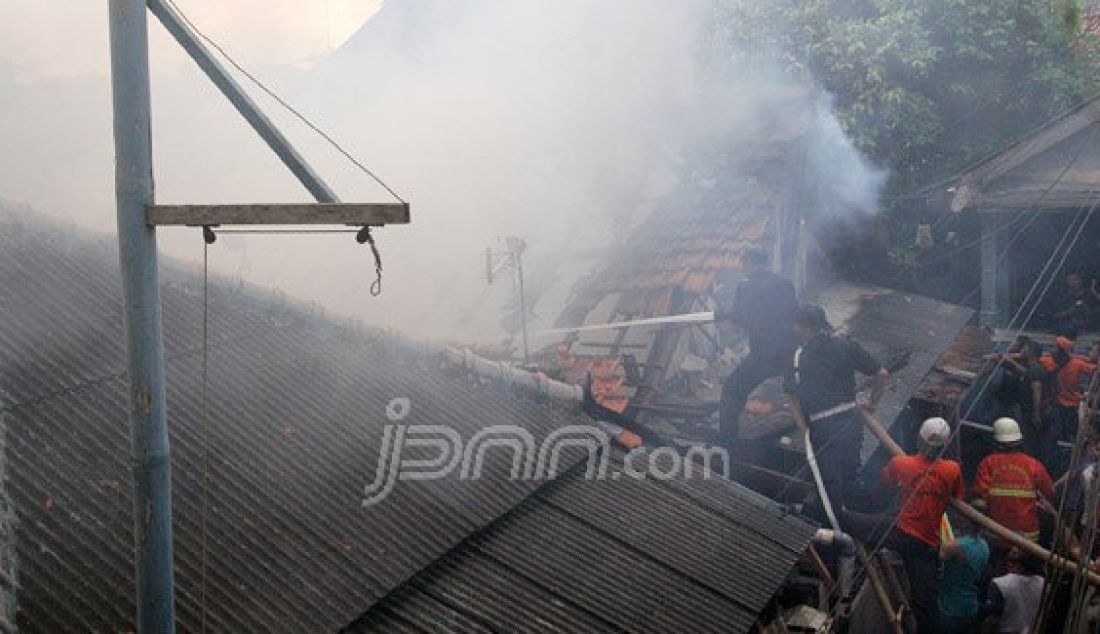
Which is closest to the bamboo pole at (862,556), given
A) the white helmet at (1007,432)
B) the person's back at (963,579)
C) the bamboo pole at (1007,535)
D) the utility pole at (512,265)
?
the person's back at (963,579)

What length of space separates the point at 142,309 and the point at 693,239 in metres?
11.9

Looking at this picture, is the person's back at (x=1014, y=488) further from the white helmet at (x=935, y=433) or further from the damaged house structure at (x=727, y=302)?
the damaged house structure at (x=727, y=302)

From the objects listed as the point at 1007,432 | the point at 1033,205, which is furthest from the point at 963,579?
the point at 1033,205

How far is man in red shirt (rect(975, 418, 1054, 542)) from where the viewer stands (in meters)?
7.85

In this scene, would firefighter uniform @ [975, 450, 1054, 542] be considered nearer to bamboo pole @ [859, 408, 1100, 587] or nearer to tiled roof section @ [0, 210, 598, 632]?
bamboo pole @ [859, 408, 1100, 587]

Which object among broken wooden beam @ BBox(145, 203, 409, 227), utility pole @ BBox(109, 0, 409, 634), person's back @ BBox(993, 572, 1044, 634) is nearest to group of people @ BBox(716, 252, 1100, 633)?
person's back @ BBox(993, 572, 1044, 634)

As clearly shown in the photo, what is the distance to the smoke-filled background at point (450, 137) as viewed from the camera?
544 inches

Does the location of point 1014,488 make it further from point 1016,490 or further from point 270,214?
point 270,214

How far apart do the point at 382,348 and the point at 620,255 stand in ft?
27.1

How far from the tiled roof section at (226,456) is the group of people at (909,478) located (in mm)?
2929

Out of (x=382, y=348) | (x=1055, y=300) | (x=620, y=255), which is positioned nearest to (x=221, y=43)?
(x=620, y=255)

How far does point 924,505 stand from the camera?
726 cm

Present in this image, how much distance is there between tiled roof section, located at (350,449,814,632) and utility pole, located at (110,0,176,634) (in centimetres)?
142

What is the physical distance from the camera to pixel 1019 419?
38.8 feet
